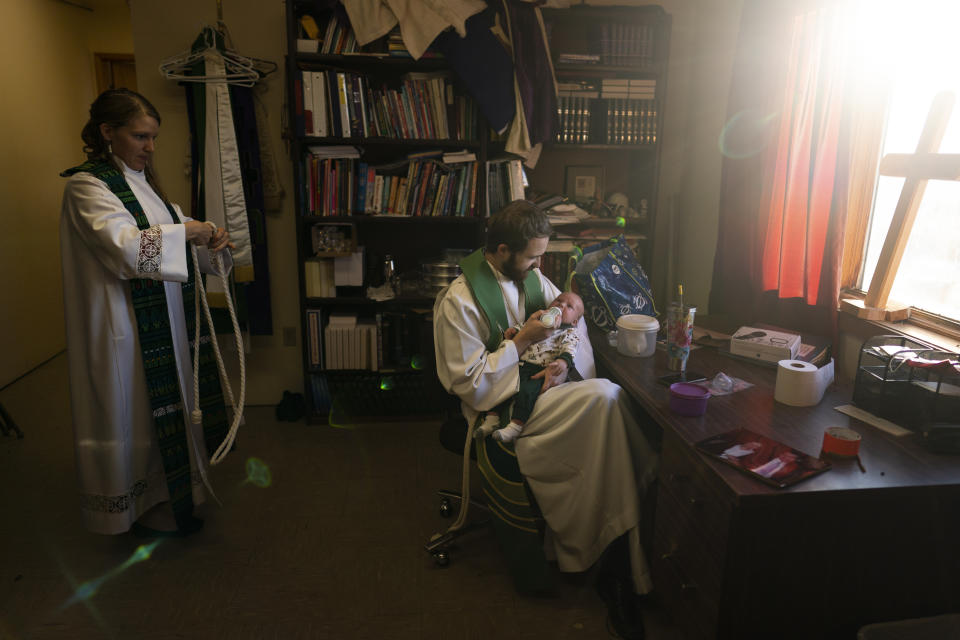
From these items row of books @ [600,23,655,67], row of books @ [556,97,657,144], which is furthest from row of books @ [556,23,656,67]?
row of books @ [556,97,657,144]

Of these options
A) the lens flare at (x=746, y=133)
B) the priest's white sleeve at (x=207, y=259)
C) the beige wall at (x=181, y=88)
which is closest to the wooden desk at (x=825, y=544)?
the lens flare at (x=746, y=133)

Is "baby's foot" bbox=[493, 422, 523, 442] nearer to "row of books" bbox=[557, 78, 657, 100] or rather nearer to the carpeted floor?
the carpeted floor

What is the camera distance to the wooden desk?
4.21 feet

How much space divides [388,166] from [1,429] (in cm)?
229

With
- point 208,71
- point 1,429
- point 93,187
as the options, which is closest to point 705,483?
point 93,187

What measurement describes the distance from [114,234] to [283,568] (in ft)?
3.91

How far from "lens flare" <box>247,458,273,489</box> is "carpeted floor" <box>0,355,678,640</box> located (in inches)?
0.9

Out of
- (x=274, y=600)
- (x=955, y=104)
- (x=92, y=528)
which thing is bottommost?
(x=274, y=600)

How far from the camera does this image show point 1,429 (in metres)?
3.04

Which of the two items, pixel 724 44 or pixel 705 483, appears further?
pixel 724 44

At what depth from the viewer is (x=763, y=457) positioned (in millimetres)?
1371

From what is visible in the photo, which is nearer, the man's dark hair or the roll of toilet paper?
the roll of toilet paper

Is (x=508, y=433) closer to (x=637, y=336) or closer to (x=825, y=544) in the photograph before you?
(x=637, y=336)

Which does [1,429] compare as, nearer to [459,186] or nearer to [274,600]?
[274,600]
